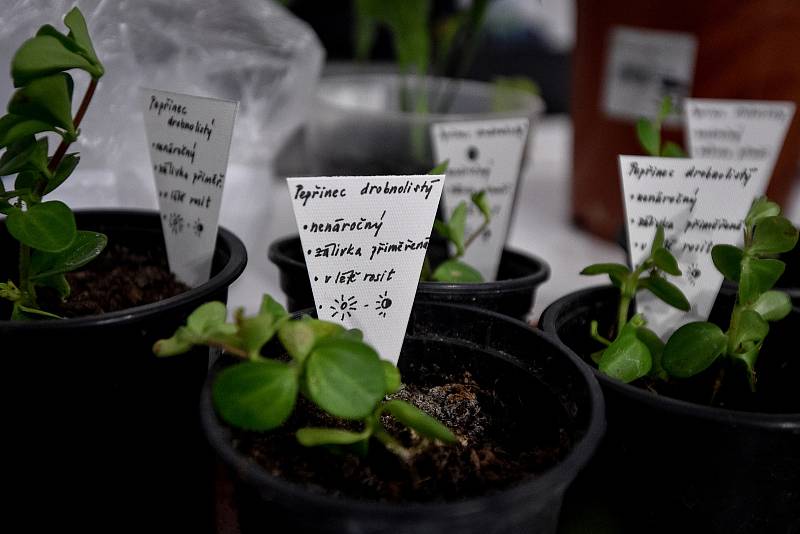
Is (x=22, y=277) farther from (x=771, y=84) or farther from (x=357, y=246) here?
(x=771, y=84)

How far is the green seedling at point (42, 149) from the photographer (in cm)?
41

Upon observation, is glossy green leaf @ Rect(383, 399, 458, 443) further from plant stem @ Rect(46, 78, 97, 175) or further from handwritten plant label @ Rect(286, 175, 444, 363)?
plant stem @ Rect(46, 78, 97, 175)

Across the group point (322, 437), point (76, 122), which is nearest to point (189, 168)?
point (76, 122)

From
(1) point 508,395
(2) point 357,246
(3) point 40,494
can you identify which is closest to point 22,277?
(3) point 40,494

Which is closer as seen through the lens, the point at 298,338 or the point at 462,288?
the point at 298,338

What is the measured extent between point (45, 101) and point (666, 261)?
46 cm

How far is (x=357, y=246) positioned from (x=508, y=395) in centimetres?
16

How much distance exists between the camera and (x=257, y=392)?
0.35 metres

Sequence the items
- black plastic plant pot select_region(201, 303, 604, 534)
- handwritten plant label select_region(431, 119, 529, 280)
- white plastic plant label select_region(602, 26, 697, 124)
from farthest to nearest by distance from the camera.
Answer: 1. white plastic plant label select_region(602, 26, 697, 124)
2. handwritten plant label select_region(431, 119, 529, 280)
3. black plastic plant pot select_region(201, 303, 604, 534)

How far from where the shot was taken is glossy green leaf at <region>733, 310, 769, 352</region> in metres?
0.48

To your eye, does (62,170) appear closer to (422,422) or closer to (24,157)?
(24,157)

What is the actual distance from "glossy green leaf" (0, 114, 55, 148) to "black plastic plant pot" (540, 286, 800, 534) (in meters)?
0.39

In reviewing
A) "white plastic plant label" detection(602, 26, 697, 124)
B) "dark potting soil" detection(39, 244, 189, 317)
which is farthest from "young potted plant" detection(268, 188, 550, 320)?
"white plastic plant label" detection(602, 26, 697, 124)

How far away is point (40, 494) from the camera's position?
466mm
